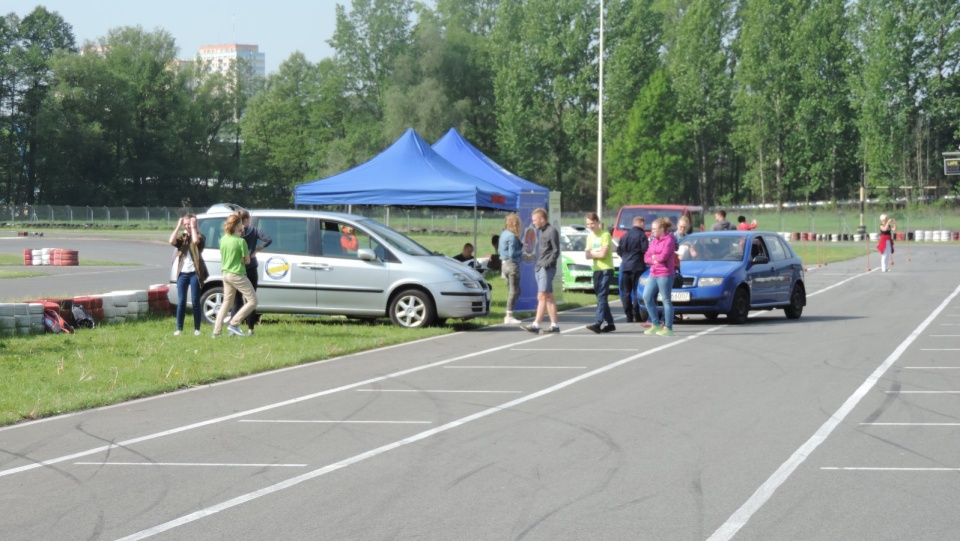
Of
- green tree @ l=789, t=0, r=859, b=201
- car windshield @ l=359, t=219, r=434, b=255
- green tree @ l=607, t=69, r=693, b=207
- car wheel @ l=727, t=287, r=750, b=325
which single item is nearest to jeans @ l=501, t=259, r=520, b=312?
car windshield @ l=359, t=219, r=434, b=255

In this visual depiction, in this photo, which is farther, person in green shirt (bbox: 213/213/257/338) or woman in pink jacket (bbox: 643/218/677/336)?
woman in pink jacket (bbox: 643/218/677/336)

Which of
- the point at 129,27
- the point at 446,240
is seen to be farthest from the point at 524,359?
the point at 129,27

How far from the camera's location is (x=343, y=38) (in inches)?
3733

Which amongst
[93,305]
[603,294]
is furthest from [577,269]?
[93,305]

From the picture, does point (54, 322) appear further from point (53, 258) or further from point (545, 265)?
point (53, 258)

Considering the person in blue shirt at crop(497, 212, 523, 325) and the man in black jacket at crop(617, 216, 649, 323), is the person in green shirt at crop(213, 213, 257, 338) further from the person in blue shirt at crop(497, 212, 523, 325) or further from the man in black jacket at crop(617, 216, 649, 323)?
the man in black jacket at crop(617, 216, 649, 323)

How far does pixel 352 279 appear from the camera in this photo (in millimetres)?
18031

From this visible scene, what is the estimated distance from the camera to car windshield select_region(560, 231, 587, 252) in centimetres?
2745

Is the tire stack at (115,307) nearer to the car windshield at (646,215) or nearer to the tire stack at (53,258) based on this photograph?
the car windshield at (646,215)

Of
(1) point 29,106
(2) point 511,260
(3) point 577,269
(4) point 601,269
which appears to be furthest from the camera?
(1) point 29,106

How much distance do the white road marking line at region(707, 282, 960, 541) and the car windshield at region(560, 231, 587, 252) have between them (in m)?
13.7

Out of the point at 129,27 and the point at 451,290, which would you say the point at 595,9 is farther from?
the point at 451,290

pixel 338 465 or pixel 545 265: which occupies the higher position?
pixel 545 265

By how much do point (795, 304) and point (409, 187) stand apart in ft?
22.5
